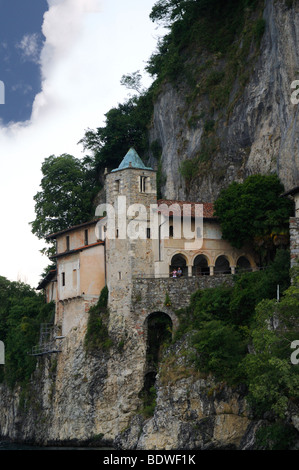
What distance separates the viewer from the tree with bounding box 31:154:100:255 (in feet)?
270

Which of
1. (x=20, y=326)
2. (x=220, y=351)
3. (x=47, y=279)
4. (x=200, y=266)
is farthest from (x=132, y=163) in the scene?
(x=20, y=326)

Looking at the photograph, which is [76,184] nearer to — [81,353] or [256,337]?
[81,353]

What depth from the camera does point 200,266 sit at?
6631cm

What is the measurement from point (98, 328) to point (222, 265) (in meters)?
10.4

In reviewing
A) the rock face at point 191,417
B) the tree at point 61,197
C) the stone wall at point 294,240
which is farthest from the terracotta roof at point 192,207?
the tree at point 61,197

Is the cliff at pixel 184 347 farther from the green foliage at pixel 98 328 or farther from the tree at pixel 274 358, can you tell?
the tree at pixel 274 358

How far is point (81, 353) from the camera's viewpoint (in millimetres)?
63344

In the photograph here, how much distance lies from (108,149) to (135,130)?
3.14 meters

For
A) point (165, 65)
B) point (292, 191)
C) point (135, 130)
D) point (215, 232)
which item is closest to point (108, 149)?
point (135, 130)

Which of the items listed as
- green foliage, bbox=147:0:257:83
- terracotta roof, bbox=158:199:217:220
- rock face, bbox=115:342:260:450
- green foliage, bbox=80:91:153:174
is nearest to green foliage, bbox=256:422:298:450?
rock face, bbox=115:342:260:450

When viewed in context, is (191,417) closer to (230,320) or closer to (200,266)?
(230,320)

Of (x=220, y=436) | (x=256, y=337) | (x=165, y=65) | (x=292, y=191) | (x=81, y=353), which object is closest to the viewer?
(x=256, y=337)

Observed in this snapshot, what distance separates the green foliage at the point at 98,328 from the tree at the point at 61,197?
19.9 meters

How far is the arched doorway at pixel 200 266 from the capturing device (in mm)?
65606
